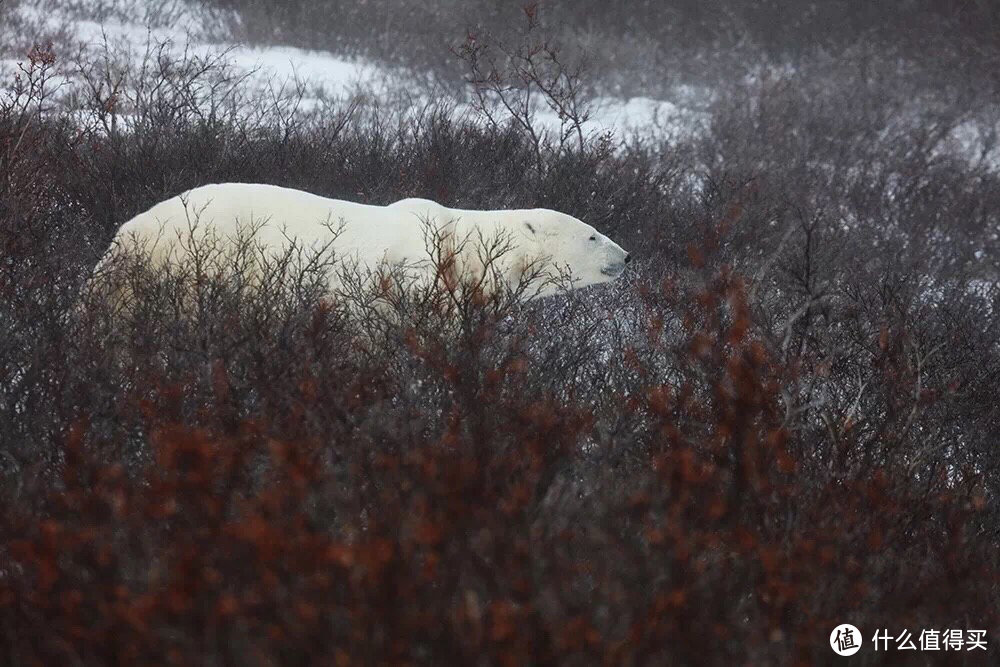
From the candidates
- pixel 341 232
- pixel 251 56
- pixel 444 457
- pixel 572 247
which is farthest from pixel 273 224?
pixel 251 56

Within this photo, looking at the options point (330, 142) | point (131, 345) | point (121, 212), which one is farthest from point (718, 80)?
point (131, 345)

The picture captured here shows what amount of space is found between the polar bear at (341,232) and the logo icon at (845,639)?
1.97m

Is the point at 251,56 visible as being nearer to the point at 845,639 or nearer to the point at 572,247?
the point at 572,247

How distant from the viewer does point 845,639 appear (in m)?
1.71

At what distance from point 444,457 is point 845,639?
803mm

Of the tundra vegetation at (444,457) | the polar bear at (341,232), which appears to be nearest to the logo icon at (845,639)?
the tundra vegetation at (444,457)

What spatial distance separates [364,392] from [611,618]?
4.26ft

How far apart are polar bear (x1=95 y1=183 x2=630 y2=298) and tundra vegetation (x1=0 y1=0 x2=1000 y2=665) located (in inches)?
4.9

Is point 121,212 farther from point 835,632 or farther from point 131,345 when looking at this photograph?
point 835,632

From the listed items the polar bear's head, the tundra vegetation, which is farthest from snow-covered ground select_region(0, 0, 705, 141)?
the polar bear's head

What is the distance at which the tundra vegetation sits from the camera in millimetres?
1390

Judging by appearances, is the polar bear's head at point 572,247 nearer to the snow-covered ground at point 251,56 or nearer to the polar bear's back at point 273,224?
the polar bear's back at point 273,224

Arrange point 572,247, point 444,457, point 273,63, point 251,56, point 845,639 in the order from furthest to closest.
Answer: point 251,56 → point 273,63 → point 572,247 → point 444,457 → point 845,639

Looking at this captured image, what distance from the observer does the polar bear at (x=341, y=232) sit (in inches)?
142
